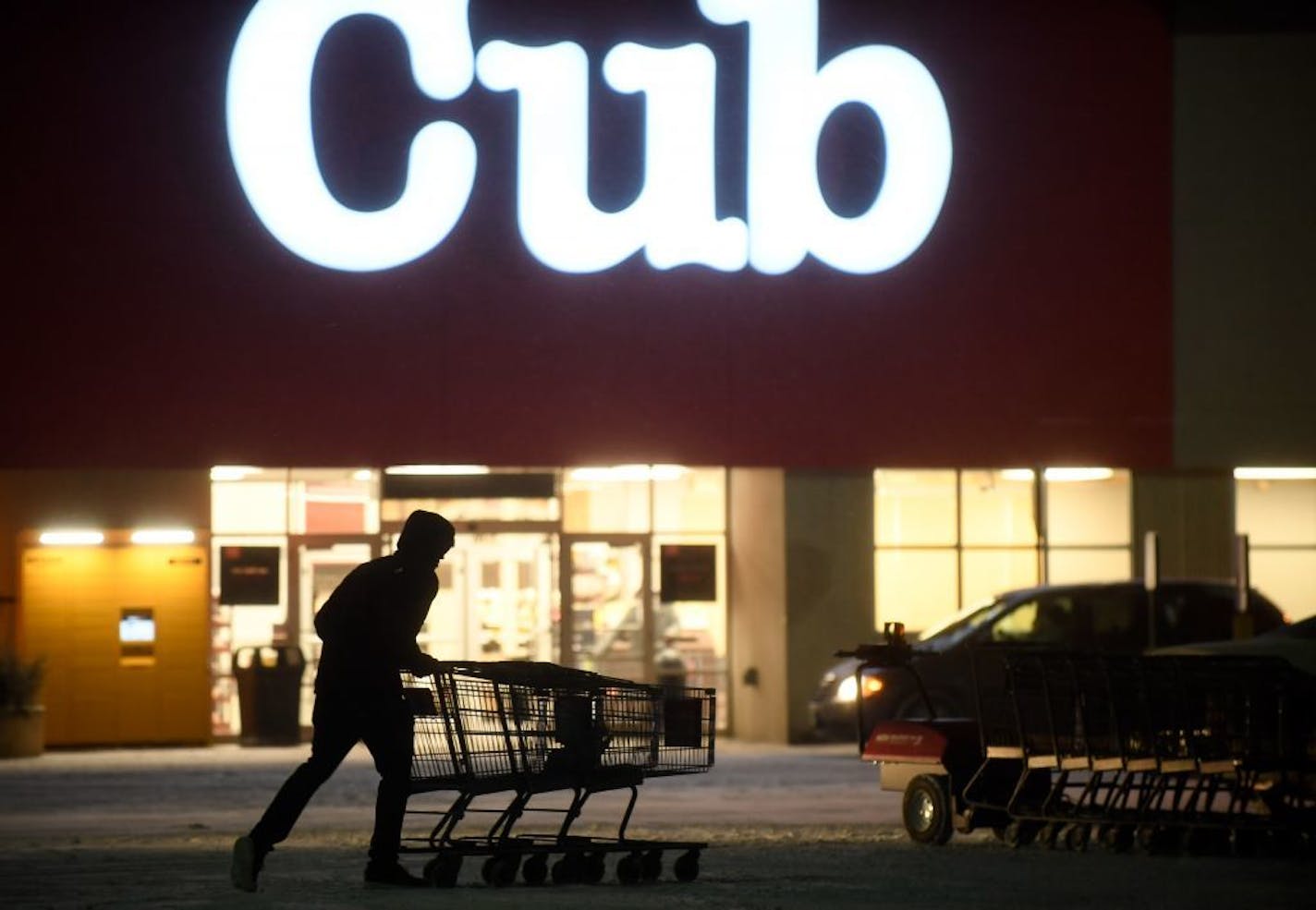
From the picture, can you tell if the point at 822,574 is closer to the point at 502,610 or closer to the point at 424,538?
the point at 502,610

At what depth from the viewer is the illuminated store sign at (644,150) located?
24672mm

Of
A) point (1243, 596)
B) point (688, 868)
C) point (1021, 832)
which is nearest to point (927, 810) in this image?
point (1021, 832)

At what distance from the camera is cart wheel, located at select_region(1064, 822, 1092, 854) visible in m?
14.3

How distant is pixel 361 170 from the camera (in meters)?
24.6

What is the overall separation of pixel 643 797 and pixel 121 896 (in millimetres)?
9061

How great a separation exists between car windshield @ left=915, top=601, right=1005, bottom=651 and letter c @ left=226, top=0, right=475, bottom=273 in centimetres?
687

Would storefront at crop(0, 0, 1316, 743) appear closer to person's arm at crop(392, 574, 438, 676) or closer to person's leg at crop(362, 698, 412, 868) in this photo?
person's arm at crop(392, 574, 438, 676)

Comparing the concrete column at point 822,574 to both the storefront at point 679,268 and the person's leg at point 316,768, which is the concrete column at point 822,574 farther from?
the person's leg at point 316,768

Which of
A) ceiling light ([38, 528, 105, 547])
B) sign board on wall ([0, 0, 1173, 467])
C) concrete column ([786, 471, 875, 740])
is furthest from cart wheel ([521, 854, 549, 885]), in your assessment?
ceiling light ([38, 528, 105, 547])

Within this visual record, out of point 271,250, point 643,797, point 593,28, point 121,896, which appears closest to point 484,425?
point 271,250

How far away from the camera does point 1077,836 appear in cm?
1458

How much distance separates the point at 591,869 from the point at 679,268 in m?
14.0

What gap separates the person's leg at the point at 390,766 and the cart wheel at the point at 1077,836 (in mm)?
4770

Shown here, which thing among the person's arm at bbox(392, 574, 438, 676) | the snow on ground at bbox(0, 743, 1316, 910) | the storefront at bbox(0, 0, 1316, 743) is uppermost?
the storefront at bbox(0, 0, 1316, 743)
